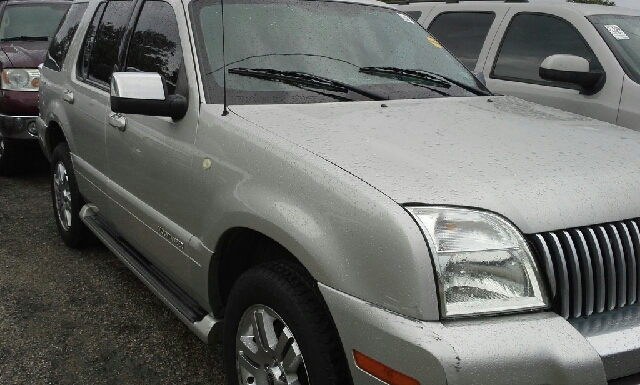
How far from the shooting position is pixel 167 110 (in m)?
2.81

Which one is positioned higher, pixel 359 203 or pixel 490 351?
pixel 359 203

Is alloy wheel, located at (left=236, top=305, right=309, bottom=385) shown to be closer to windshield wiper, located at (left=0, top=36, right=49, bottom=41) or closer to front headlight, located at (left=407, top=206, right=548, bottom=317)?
front headlight, located at (left=407, top=206, right=548, bottom=317)

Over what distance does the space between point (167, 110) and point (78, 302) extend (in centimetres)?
167

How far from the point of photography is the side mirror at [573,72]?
4.60 meters

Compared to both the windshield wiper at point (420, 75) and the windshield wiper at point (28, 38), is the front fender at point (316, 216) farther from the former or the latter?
the windshield wiper at point (28, 38)

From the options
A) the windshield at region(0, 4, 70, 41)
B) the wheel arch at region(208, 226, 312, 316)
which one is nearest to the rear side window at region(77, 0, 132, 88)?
the wheel arch at region(208, 226, 312, 316)

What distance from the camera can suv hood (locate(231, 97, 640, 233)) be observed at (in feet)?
6.46

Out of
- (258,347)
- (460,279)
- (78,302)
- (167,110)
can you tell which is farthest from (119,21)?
(460,279)

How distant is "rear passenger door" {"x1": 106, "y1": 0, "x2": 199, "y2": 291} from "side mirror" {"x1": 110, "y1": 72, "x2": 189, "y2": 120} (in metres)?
0.10

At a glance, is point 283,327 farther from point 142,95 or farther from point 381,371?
point 142,95

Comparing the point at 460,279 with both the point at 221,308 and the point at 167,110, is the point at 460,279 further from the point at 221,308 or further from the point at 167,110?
the point at 167,110

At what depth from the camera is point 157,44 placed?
331cm

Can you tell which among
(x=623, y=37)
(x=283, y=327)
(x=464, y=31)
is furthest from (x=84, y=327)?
(x=623, y=37)

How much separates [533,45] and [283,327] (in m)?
3.86
